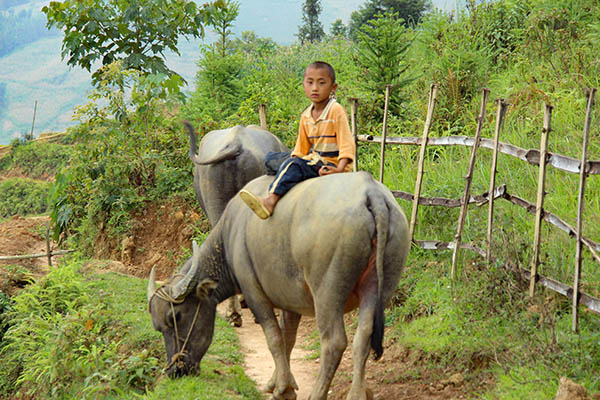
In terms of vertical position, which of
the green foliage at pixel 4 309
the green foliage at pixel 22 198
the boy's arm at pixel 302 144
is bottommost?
the green foliage at pixel 22 198

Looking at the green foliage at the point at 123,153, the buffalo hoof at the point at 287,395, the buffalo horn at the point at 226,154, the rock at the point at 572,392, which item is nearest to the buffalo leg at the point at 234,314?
the buffalo horn at the point at 226,154

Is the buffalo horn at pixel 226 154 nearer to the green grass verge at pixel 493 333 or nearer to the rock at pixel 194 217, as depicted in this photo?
the green grass verge at pixel 493 333

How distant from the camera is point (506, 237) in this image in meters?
5.33

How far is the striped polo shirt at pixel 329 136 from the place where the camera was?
13.8 ft

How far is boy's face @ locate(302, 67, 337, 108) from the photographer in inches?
164

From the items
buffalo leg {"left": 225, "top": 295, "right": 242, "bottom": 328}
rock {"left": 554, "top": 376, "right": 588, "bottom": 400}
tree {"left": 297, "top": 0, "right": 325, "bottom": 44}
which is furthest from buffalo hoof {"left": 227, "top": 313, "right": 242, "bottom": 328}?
tree {"left": 297, "top": 0, "right": 325, "bottom": 44}

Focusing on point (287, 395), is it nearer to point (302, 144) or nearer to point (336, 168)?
point (336, 168)

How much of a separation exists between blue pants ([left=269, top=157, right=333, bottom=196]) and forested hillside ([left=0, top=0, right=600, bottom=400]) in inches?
63.5

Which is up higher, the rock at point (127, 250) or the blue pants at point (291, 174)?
the blue pants at point (291, 174)

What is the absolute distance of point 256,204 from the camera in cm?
404

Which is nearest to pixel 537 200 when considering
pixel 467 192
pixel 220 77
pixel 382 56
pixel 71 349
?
pixel 467 192

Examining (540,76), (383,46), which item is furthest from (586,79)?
(383,46)

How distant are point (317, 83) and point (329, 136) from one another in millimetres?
372

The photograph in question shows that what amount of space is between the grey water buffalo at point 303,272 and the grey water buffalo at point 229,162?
1417 millimetres
